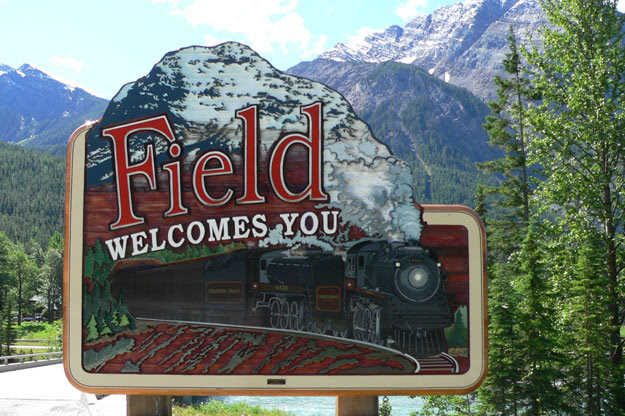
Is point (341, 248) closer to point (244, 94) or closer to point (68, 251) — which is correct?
point (244, 94)

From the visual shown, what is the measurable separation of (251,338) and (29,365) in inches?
762

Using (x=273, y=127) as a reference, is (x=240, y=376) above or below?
below

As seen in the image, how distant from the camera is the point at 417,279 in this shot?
7.71 metres

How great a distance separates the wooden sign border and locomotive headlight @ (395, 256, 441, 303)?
19.8 inches

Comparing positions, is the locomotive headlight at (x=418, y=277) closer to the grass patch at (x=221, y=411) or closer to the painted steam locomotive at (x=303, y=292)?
the painted steam locomotive at (x=303, y=292)

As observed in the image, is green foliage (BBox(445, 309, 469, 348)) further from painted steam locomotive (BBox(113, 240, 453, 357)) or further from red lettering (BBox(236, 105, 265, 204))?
red lettering (BBox(236, 105, 265, 204))

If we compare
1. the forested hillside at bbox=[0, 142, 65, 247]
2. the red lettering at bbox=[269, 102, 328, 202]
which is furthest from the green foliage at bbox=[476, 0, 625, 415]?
the forested hillside at bbox=[0, 142, 65, 247]

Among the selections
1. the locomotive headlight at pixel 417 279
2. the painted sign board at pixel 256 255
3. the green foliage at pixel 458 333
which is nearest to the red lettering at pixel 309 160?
the painted sign board at pixel 256 255

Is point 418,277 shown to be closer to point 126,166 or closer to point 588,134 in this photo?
point 126,166

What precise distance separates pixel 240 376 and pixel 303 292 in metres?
1.39

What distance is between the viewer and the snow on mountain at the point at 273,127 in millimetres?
7738

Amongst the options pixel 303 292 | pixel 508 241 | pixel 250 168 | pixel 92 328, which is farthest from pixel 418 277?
pixel 508 241

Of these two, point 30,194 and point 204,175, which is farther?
point 30,194

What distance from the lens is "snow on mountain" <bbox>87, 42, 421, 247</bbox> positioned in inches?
305
